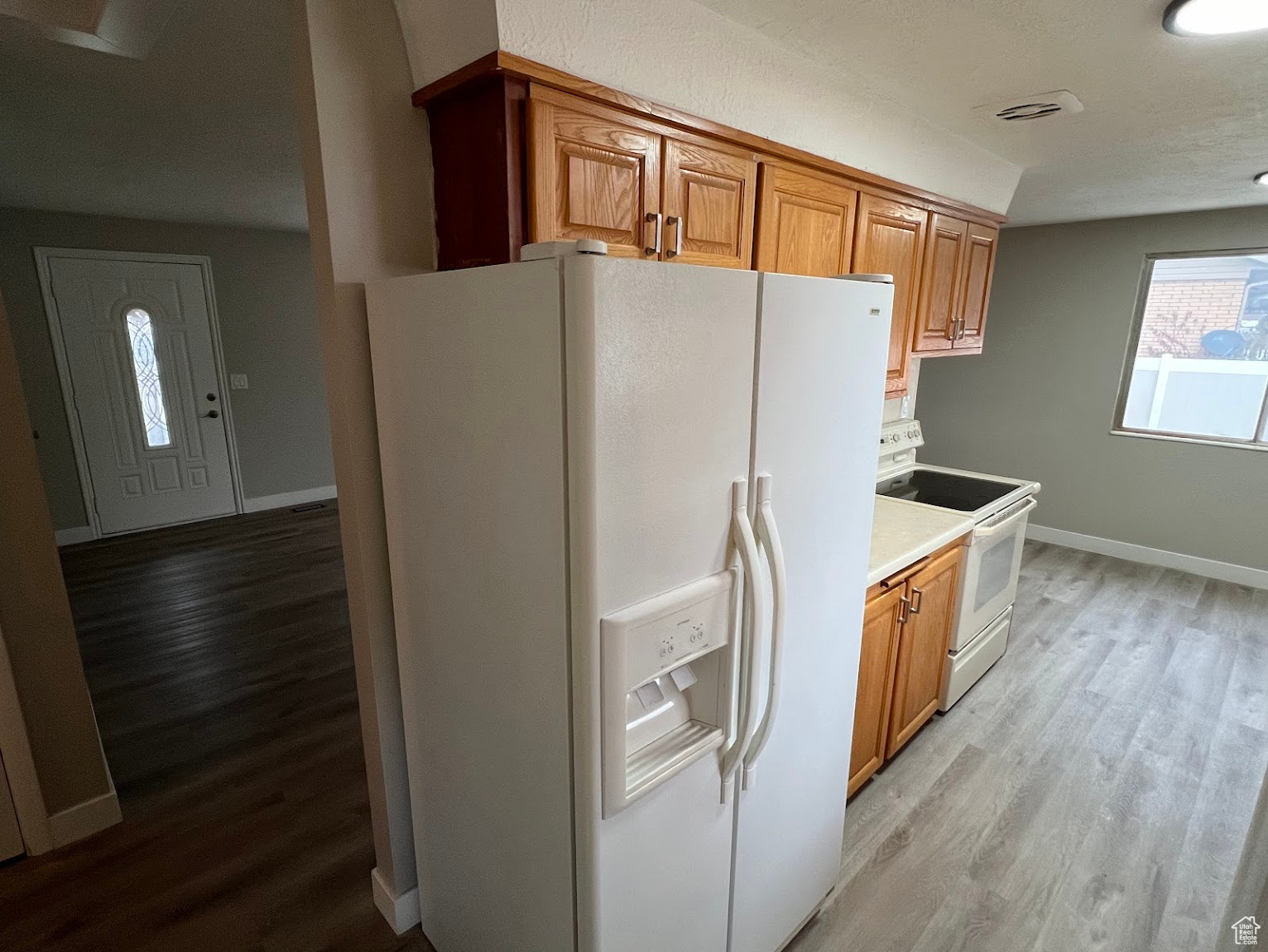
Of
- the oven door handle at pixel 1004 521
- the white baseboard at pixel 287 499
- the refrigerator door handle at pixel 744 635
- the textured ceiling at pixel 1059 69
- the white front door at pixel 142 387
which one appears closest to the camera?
the refrigerator door handle at pixel 744 635

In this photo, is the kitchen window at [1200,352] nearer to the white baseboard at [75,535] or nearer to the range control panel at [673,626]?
the range control panel at [673,626]

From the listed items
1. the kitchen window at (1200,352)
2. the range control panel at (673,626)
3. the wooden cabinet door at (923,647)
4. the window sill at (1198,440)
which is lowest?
Result: the wooden cabinet door at (923,647)

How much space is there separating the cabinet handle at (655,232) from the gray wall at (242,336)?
15.8ft

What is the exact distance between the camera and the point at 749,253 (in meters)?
1.87

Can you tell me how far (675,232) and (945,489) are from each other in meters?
2.23

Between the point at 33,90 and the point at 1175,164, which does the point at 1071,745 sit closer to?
the point at 1175,164

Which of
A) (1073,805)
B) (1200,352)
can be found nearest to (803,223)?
(1073,805)

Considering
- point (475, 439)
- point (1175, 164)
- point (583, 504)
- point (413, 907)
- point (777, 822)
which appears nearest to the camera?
point (583, 504)

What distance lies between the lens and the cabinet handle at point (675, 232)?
1600mm

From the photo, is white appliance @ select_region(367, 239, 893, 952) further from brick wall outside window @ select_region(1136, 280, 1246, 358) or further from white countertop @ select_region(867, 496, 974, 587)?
brick wall outside window @ select_region(1136, 280, 1246, 358)

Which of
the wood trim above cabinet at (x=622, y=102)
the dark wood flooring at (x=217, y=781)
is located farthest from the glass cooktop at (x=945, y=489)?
the dark wood flooring at (x=217, y=781)

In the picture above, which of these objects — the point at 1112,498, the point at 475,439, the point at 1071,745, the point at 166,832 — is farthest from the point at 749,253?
the point at 1112,498

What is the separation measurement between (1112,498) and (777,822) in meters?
4.44

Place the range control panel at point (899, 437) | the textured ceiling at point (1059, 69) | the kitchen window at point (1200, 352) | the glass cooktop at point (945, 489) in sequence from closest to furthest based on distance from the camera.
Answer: the textured ceiling at point (1059, 69) < the glass cooktop at point (945, 489) < the range control panel at point (899, 437) < the kitchen window at point (1200, 352)
